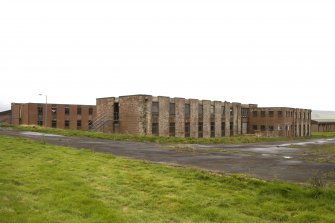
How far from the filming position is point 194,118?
51094 mm

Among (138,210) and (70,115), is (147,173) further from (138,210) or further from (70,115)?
(70,115)

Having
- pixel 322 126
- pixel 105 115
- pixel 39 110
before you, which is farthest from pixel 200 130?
pixel 322 126

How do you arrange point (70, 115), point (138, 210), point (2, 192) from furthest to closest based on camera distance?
point (70, 115)
point (2, 192)
point (138, 210)

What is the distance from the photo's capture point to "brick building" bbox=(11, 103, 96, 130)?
7250cm

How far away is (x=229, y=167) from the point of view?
54.4 feet

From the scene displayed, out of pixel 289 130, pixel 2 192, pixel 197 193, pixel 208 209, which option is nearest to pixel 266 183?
pixel 197 193

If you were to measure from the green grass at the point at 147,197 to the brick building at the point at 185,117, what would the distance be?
2875 centimetres

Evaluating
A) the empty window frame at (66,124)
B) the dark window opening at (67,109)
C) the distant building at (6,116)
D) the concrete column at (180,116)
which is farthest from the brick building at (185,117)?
the distant building at (6,116)

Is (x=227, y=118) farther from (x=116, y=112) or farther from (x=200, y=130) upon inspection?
(x=116, y=112)

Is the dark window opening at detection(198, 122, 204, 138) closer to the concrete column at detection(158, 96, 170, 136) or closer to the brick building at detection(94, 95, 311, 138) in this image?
the brick building at detection(94, 95, 311, 138)

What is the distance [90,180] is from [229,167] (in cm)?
749

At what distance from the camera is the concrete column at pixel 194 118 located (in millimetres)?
50631

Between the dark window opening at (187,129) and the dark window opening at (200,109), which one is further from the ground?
the dark window opening at (200,109)

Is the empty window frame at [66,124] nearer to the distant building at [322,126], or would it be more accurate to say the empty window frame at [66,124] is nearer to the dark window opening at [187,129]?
the dark window opening at [187,129]
